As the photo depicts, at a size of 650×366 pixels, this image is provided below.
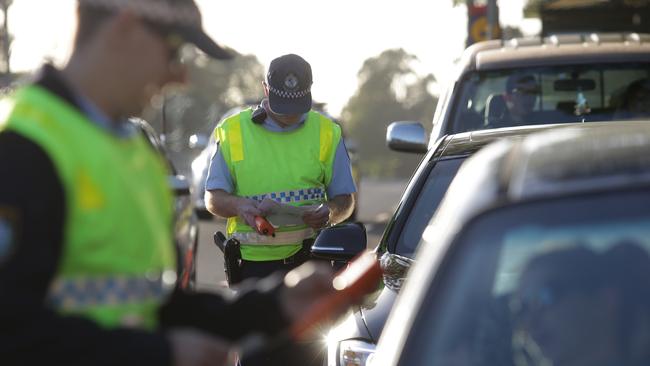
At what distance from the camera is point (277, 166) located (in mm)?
7473

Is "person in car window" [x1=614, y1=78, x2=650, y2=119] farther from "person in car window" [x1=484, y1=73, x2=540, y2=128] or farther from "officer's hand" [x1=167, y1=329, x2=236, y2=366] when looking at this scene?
"officer's hand" [x1=167, y1=329, x2=236, y2=366]

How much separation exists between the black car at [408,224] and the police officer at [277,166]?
0.54m

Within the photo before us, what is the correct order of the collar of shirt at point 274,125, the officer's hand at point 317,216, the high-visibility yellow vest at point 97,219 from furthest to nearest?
the collar of shirt at point 274,125
the officer's hand at point 317,216
the high-visibility yellow vest at point 97,219

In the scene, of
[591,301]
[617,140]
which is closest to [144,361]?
[591,301]

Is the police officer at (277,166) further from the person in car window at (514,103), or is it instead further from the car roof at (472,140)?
the person in car window at (514,103)

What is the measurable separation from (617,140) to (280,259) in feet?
12.1

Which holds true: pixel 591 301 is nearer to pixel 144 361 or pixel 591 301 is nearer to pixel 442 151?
pixel 144 361

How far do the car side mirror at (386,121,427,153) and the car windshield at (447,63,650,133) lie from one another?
22.8 inches

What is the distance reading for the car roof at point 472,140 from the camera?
279 inches

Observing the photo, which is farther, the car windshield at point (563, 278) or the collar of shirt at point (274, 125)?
the collar of shirt at point (274, 125)

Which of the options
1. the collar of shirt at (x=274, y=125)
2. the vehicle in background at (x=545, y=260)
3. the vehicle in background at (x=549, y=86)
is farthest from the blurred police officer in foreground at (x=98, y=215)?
the vehicle in background at (x=549, y=86)

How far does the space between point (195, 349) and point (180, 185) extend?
304 inches

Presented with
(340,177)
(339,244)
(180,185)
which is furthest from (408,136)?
(339,244)

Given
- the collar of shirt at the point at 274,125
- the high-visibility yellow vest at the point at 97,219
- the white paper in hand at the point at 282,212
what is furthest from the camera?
the collar of shirt at the point at 274,125
